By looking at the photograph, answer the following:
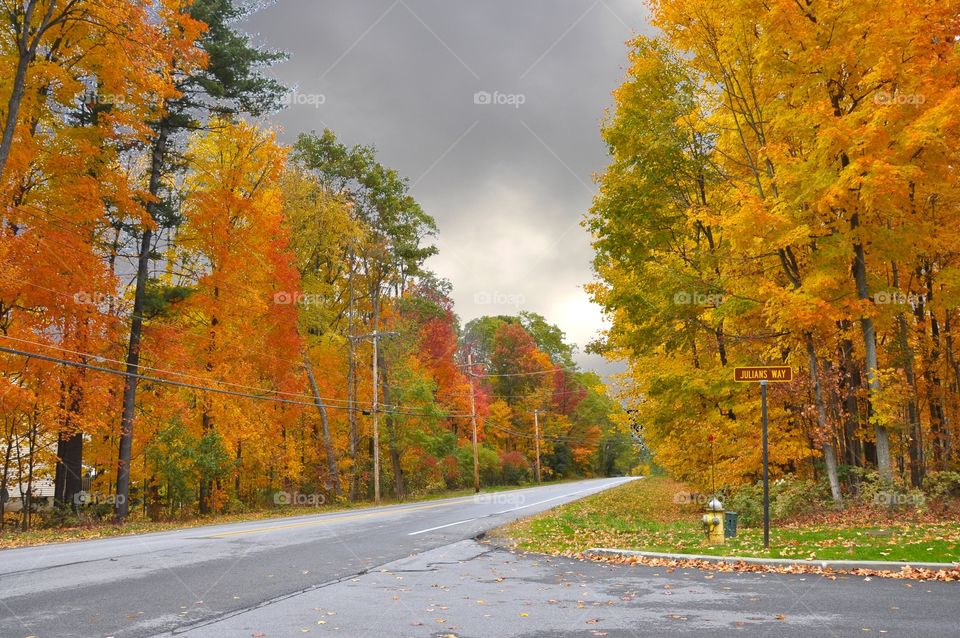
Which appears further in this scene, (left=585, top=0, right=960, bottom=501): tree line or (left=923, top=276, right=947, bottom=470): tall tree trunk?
(left=923, top=276, right=947, bottom=470): tall tree trunk

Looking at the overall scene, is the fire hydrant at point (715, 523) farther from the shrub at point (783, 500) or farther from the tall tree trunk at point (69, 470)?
the tall tree trunk at point (69, 470)

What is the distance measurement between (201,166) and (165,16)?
6483 mm

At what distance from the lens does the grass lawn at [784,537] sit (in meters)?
10.1

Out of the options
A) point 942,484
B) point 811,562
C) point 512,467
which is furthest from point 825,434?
point 512,467

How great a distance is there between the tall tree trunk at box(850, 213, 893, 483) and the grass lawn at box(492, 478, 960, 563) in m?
1.14

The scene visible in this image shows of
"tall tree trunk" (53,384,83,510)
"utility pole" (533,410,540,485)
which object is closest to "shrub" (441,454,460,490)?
"utility pole" (533,410,540,485)

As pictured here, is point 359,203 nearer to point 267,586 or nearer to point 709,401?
point 709,401

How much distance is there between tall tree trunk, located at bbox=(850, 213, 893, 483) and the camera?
14.4 metres

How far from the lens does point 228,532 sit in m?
16.0

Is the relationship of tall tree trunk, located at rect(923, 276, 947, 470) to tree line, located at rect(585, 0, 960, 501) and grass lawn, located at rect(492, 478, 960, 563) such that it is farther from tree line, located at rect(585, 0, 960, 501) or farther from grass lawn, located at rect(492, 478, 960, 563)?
grass lawn, located at rect(492, 478, 960, 563)

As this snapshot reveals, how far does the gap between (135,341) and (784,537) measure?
2107cm

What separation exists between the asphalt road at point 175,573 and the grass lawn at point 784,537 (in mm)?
2315

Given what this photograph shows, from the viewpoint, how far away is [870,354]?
579 inches

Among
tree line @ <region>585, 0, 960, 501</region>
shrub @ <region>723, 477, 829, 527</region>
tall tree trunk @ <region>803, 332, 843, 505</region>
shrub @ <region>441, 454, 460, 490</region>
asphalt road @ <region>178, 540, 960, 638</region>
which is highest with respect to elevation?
tree line @ <region>585, 0, 960, 501</region>
